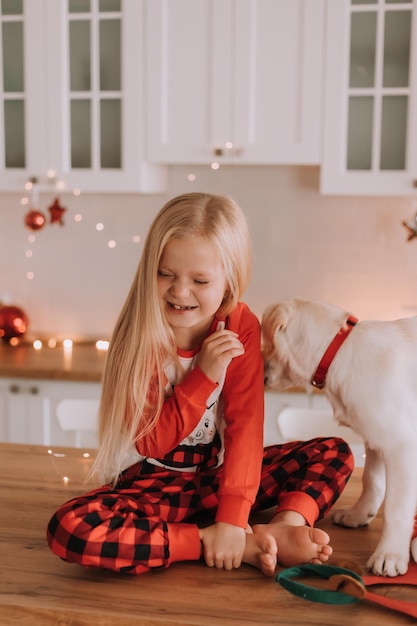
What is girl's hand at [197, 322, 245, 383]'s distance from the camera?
1.33 metres

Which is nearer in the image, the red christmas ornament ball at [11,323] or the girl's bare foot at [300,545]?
the girl's bare foot at [300,545]

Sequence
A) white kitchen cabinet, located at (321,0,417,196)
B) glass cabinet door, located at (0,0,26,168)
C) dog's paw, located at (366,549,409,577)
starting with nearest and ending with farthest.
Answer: dog's paw, located at (366,549,409,577), white kitchen cabinet, located at (321,0,417,196), glass cabinet door, located at (0,0,26,168)

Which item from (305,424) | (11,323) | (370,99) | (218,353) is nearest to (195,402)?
(218,353)

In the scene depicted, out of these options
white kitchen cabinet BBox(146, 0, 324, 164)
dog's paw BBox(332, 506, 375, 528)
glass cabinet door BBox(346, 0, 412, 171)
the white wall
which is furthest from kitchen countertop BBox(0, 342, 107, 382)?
dog's paw BBox(332, 506, 375, 528)

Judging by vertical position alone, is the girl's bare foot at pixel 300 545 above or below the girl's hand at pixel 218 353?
below

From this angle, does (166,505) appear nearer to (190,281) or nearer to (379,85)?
(190,281)

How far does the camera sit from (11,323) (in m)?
3.07

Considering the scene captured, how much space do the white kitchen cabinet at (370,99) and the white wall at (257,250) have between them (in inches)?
12.8

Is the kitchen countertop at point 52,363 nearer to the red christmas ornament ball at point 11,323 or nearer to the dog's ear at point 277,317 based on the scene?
the red christmas ornament ball at point 11,323

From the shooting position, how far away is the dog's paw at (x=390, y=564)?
113cm

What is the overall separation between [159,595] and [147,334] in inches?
17.1

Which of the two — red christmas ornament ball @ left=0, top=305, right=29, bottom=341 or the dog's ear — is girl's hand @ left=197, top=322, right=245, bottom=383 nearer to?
the dog's ear

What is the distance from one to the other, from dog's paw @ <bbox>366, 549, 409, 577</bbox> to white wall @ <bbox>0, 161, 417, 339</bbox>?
1910 millimetres

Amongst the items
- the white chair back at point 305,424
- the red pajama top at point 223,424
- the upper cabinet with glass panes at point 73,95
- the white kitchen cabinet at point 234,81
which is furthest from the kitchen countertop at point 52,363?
the red pajama top at point 223,424
